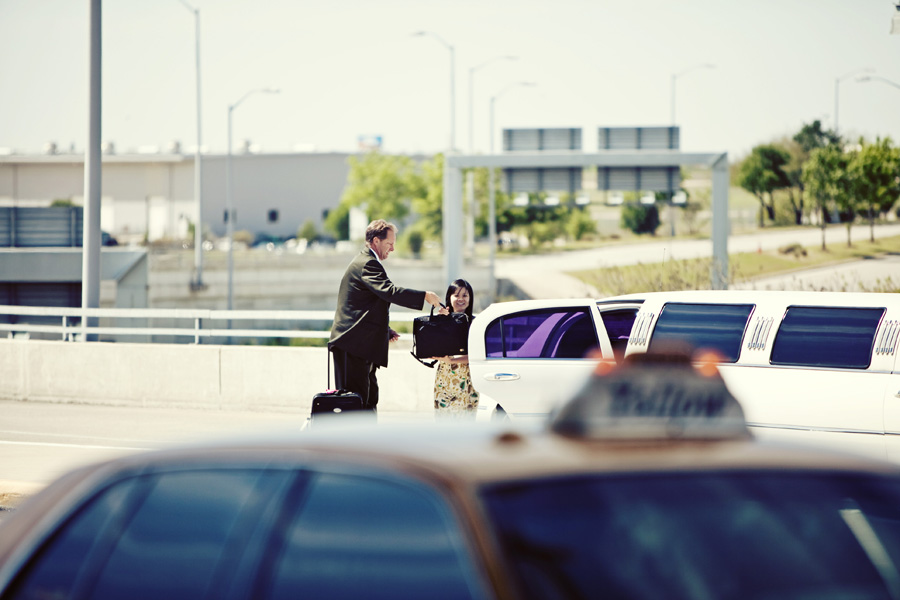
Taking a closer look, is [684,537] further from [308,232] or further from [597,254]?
[308,232]

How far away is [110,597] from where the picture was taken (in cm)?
268

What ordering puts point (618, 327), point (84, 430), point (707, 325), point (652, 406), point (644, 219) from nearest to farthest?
point (652, 406), point (707, 325), point (618, 327), point (84, 430), point (644, 219)

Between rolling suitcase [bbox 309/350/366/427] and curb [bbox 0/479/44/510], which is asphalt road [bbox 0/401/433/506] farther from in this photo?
rolling suitcase [bbox 309/350/366/427]

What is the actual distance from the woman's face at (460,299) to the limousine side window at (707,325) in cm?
158

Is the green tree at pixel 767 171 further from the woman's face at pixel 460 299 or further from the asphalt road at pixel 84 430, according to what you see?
the woman's face at pixel 460 299

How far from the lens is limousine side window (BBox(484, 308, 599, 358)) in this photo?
27.4 feet

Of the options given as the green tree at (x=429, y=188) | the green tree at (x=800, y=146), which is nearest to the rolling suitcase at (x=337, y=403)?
the green tree at (x=429, y=188)

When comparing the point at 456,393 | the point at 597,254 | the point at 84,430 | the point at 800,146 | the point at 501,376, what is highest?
the point at 800,146

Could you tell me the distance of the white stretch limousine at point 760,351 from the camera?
698 centimetres

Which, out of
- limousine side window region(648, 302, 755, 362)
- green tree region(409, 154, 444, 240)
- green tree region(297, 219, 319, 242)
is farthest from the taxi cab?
green tree region(297, 219, 319, 242)

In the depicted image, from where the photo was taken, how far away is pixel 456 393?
8672 millimetres

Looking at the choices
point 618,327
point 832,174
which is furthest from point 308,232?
point 618,327

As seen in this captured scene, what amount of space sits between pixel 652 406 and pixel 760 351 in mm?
4796

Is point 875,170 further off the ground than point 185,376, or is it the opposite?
point 875,170
